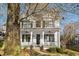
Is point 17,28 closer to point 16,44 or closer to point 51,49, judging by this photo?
point 16,44

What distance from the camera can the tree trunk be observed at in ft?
5.93

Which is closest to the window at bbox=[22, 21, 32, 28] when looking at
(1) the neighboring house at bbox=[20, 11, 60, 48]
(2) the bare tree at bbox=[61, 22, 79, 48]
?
(1) the neighboring house at bbox=[20, 11, 60, 48]

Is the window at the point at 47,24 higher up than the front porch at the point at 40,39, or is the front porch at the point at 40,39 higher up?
the window at the point at 47,24

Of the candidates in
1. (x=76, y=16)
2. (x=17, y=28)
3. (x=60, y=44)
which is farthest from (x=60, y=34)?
(x=17, y=28)

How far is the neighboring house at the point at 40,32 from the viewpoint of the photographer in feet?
5.88

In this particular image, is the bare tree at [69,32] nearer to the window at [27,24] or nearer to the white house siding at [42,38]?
the white house siding at [42,38]

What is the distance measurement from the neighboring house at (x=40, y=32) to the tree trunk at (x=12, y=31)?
46 millimetres

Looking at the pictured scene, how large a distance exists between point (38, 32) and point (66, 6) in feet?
1.14

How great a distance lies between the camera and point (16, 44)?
1.82 meters

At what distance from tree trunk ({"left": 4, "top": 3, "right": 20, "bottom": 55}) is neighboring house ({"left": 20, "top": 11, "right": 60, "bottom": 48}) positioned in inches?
1.8

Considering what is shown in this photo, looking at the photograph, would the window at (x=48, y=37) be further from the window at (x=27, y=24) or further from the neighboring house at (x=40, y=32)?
the window at (x=27, y=24)

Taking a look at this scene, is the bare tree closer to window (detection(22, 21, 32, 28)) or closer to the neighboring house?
the neighboring house

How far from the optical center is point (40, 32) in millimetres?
1804

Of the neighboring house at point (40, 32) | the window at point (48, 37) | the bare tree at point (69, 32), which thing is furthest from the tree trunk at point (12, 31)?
the bare tree at point (69, 32)
